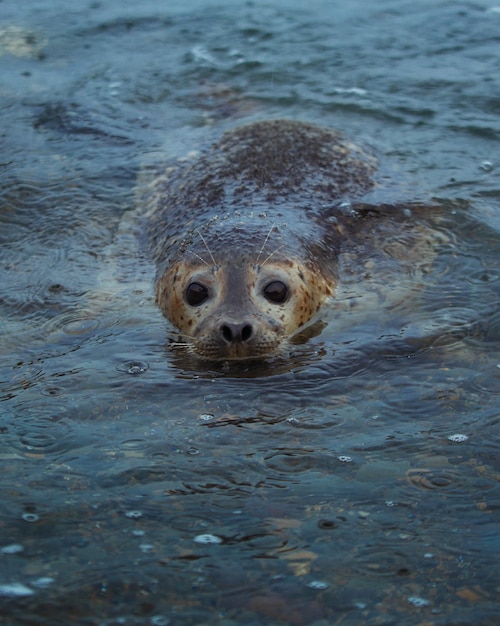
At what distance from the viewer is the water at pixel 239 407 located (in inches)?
134

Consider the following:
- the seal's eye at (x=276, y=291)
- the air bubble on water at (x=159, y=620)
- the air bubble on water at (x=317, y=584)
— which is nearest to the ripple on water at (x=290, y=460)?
the air bubble on water at (x=317, y=584)

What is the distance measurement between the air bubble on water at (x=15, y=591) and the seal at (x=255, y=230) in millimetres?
2252

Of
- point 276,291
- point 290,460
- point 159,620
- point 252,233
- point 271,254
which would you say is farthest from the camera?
point 252,233

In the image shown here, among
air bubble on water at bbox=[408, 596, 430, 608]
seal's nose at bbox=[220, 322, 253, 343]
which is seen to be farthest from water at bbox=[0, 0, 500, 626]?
seal's nose at bbox=[220, 322, 253, 343]

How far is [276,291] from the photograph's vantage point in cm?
584

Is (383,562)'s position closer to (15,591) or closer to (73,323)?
(15,591)

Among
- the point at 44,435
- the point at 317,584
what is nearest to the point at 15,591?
the point at 317,584

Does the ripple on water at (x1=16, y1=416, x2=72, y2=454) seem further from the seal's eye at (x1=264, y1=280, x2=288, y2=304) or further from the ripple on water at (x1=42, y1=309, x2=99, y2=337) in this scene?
the seal's eye at (x1=264, y1=280, x2=288, y2=304)

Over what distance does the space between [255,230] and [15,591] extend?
3256 mm

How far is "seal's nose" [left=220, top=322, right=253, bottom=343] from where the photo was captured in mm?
5336

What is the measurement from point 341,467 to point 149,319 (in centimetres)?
229

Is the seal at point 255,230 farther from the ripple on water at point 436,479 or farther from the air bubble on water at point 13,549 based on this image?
the air bubble on water at point 13,549

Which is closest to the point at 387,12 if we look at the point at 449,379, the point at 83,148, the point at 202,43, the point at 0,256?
the point at 202,43

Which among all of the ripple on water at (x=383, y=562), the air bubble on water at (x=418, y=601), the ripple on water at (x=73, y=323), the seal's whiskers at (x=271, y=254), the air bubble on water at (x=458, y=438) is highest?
the seal's whiskers at (x=271, y=254)
